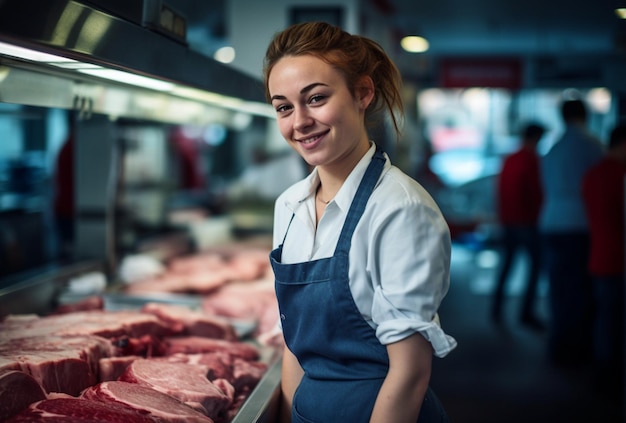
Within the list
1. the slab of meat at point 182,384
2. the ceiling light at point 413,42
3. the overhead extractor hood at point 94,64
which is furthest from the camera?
the ceiling light at point 413,42

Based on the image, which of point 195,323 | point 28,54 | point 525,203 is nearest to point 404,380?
point 28,54

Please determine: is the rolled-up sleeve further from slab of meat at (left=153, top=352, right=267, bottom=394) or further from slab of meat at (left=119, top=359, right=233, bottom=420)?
slab of meat at (left=153, top=352, right=267, bottom=394)

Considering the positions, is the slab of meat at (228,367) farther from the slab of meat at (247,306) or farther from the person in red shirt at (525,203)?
the person in red shirt at (525,203)

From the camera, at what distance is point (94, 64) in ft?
5.41

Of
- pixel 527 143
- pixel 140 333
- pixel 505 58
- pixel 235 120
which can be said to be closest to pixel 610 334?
pixel 527 143

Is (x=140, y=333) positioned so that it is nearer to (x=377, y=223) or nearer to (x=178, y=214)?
(x=377, y=223)

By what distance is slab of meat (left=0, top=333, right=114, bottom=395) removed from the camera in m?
2.01

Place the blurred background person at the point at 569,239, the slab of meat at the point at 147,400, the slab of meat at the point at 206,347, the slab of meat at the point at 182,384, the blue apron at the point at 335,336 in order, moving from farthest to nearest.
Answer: the blurred background person at the point at 569,239, the slab of meat at the point at 206,347, the slab of meat at the point at 182,384, the slab of meat at the point at 147,400, the blue apron at the point at 335,336

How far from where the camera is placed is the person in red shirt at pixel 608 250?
4883 millimetres

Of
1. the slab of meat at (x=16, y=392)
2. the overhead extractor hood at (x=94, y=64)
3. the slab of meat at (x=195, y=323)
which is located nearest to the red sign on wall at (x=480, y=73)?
the overhead extractor hood at (x=94, y=64)

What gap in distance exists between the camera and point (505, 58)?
13234 millimetres

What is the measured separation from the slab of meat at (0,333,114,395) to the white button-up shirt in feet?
2.86

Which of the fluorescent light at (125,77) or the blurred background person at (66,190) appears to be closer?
the fluorescent light at (125,77)

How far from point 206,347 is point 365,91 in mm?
1357
